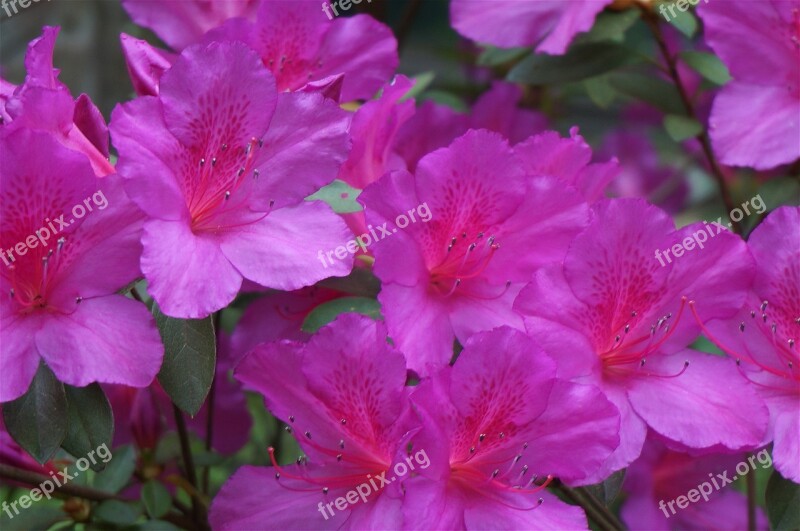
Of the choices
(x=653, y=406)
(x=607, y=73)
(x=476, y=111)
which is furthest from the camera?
(x=476, y=111)

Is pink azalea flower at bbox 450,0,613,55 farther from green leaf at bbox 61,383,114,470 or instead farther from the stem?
green leaf at bbox 61,383,114,470

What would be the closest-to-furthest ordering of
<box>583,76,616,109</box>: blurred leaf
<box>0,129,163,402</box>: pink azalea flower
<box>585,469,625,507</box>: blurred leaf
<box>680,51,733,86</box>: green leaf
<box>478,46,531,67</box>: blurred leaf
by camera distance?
<box>0,129,163,402</box>: pink azalea flower → <box>585,469,625,507</box>: blurred leaf → <box>680,51,733,86</box>: green leaf → <box>478,46,531,67</box>: blurred leaf → <box>583,76,616,109</box>: blurred leaf

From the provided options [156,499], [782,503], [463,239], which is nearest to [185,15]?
[463,239]

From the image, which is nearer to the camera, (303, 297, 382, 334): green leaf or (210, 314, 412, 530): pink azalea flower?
(210, 314, 412, 530): pink azalea flower

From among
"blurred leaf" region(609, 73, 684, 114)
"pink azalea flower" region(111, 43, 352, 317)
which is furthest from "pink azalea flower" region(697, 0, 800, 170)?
"pink azalea flower" region(111, 43, 352, 317)

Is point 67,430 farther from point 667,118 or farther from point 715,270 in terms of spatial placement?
point 667,118

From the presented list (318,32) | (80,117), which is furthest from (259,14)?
(80,117)
